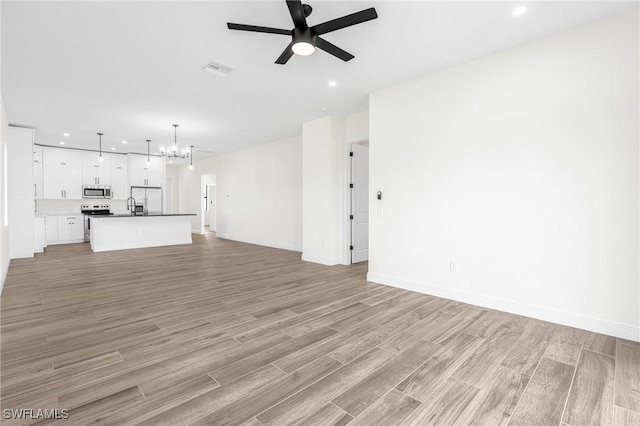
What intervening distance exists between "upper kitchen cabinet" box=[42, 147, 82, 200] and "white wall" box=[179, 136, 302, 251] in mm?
3678

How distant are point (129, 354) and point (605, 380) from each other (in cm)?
337

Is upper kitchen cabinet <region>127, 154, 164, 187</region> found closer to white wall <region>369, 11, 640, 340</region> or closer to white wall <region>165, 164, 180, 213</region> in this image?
white wall <region>165, 164, 180, 213</region>

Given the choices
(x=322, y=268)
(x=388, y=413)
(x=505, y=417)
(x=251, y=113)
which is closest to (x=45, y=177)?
(x=251, y=113)

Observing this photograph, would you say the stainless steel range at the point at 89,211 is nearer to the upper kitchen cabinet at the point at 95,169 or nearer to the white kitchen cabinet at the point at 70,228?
the white kitchen cabinet at the point at 70,228

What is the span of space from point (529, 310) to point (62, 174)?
1113 cm

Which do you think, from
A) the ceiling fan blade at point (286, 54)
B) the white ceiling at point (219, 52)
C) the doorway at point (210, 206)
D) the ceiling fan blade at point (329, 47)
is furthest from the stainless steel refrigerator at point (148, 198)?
the ceiling fan blade at point (329, 47)

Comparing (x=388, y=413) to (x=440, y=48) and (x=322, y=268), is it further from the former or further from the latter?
(x=322, y=268)

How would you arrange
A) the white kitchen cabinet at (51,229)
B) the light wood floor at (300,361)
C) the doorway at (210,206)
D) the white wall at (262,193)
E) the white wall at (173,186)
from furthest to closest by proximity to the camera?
the doorway at (210,206), the white wall at (173,186), the white kitchen cabinet at (51,229), the white wall at (262,193), the light wood floor at (300,361)

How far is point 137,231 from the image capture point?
25.4 ft

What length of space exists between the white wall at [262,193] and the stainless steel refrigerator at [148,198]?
183cm

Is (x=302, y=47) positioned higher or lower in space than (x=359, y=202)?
higher

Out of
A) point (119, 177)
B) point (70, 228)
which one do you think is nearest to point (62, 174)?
point (119, 177)

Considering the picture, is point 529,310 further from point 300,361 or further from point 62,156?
point 62,156

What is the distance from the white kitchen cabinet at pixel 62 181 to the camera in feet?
26.9
